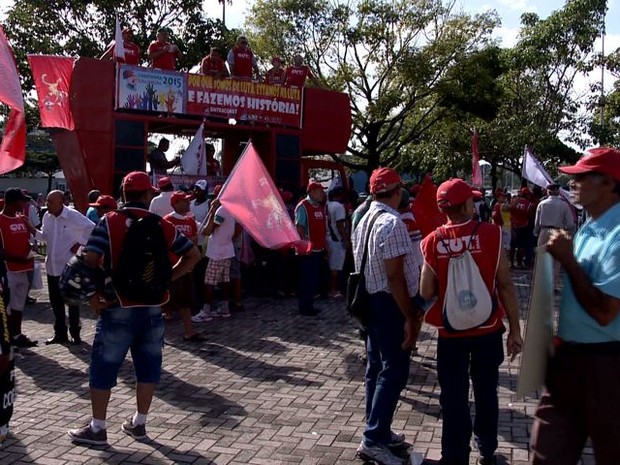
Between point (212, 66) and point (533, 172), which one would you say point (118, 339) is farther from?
point (533, 172)

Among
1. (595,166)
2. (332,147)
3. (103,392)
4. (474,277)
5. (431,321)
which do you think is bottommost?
(103,392)

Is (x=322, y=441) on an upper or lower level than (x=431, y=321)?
lower

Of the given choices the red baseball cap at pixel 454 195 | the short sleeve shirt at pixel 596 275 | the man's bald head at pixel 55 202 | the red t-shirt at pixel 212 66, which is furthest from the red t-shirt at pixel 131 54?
the short sleeve shirt at pixel 596 275

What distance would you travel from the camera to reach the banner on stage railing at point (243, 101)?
38.7 ft

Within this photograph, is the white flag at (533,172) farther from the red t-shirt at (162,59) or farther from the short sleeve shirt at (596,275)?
the short sleeve shirt at (596,275)

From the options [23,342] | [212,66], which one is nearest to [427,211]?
[23,342]

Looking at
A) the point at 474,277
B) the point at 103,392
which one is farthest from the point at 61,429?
the point at 474,277

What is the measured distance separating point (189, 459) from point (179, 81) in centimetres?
830

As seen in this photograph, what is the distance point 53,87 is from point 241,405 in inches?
298

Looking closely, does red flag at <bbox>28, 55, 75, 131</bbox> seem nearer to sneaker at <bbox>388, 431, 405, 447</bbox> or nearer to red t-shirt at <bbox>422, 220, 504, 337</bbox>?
sneaker at <bbox>388, 431, 405, 447</bbox>

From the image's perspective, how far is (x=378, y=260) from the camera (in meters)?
4.25

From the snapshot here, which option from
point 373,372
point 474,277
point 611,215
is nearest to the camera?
point 611,215

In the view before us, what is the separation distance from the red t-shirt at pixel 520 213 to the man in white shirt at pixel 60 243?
10079 mm

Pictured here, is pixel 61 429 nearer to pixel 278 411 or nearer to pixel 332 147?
pixel 278 411
